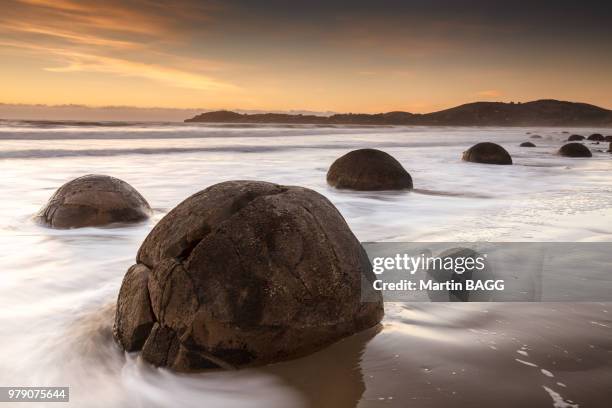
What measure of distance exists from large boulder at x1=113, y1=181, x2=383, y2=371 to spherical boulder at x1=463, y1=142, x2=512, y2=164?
1309 cm

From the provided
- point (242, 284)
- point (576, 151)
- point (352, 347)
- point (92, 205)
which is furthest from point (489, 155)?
point (242, 284)

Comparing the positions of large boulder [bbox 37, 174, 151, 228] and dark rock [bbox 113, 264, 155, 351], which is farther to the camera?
large boulder [bbox 37, 174, 151, 228]

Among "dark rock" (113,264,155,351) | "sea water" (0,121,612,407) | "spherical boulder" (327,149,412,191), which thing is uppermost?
"spherical boulder" (327,149,412,191)

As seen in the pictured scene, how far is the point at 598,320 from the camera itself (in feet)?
10.5

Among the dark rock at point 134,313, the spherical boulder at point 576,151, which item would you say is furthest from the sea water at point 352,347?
the spherical boulder at point 576,151

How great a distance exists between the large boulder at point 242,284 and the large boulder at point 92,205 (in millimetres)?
3038

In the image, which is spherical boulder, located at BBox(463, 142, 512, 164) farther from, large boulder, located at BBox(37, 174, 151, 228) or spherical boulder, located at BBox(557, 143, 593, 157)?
large boulder, located at BBox(37, 174, 151, 228)

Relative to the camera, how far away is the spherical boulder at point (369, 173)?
28.5 ft

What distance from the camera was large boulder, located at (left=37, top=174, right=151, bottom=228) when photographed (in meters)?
5.74

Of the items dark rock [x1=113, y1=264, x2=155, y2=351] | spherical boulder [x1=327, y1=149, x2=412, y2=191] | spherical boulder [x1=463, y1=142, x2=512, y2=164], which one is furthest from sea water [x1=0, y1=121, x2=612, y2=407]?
spherical boulder [x1=463, y1=142, x2=512, y2=164]

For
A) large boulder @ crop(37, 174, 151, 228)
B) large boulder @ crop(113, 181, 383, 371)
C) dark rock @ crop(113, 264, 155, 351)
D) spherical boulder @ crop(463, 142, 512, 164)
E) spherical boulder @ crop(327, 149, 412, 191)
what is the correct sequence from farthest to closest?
spherical boulder @ crop(463, 142, 512, 164), spherical boulder @ crop(327, 149, 412, 191), large boulder @ crop(37, 174, 151, 228), dark rock @ crop(113, 264, 155, 351), large boulder @ crop(113, 181, 383, 371)

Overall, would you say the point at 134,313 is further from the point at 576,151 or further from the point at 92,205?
the point at 576,151

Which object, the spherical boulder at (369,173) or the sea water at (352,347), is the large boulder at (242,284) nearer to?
the sea water at (352,347)

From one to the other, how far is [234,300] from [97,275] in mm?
2205
